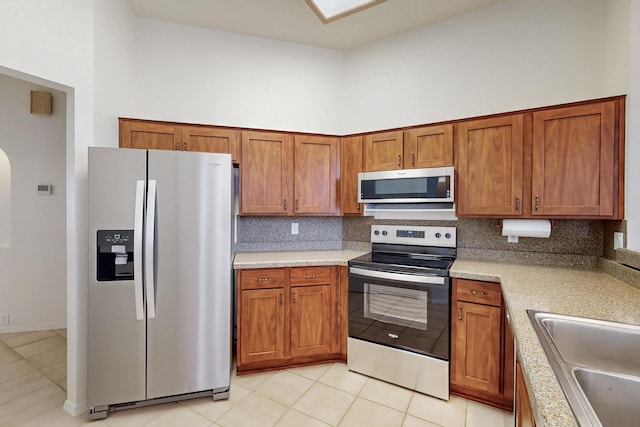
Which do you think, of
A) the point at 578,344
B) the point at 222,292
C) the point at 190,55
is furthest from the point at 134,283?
the point at 578,344

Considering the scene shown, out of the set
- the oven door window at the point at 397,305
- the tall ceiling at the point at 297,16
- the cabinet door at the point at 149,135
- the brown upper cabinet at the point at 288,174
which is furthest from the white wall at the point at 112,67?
the oven door window at the point at 397,305

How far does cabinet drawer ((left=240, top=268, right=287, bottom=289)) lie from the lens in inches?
94.3

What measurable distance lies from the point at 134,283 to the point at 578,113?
316 centimetres

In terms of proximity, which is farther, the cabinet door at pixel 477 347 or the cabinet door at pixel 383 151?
the cabinet door at pixel 383 151

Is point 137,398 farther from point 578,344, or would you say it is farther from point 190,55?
point 190,55

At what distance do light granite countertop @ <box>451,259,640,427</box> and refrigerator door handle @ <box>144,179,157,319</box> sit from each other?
202cm

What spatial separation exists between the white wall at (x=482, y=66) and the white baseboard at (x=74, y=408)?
316 centimetres

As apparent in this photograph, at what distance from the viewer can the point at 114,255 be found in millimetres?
1934

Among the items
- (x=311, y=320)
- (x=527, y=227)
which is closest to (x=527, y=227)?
(x=527, y=227)

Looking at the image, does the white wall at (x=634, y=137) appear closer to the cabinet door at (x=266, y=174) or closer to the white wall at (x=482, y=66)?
the white wall at (x=482, y=66)

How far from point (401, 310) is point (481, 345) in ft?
1.84

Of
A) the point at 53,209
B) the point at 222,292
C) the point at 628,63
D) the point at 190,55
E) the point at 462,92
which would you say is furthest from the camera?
the point at 53,209

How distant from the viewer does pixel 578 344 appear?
3.71ft

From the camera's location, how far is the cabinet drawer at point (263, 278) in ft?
7.86
